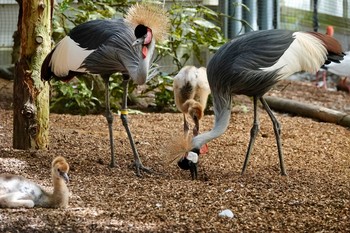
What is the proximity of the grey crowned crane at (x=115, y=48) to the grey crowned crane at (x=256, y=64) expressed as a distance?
0.55 m

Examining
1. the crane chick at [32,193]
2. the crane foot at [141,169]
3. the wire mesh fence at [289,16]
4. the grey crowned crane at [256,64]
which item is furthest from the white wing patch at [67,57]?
the wire mesh fence at [289,16]

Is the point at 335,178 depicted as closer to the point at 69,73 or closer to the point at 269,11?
the point at 69,73

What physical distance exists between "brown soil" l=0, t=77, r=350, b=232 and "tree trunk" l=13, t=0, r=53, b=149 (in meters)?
0.18

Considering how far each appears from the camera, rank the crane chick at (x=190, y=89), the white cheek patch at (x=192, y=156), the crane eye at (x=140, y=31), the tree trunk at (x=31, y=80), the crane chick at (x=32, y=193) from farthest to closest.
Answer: the crane chick at (x=190, y=89), the tree trunk at (x=31, y=80), the crane eye at (x=140, y=31), the white cheek patch at (x=192, y=156), the crane chick at (x=32, y=193)

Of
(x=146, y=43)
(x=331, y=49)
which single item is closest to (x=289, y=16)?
(x=331, y=49)

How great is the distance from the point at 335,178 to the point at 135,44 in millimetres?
1854

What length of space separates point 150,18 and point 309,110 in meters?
3.52

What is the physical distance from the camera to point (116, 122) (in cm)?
907

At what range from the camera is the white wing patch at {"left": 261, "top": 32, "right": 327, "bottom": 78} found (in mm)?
6602

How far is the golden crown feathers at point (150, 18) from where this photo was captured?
6.80 metres

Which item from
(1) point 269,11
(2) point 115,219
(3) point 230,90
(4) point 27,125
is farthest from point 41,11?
(1) point 269,11

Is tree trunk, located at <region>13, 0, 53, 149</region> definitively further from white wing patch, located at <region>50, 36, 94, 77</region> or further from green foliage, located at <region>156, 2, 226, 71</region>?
green foliage, located at <region>156, 2, 226, 71</region>

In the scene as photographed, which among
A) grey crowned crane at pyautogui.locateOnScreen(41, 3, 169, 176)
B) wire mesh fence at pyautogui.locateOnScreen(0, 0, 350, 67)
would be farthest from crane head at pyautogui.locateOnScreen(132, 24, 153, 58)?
wire mesh fence at pyautogui.locateOnScreen(0, 0, 350, 67)

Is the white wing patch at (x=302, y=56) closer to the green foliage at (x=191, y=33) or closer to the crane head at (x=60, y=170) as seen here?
the crane head at (x=60, y=170)
